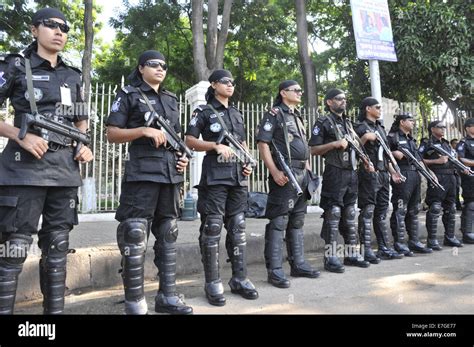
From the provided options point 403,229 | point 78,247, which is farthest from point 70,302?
point 403,229

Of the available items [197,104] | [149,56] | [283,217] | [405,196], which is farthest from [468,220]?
[149,56]

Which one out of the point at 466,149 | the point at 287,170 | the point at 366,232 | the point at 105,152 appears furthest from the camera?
the point at 105,152

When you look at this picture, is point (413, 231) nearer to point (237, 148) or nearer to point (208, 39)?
point (237, 148)

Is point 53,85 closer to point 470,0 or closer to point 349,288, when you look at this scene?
point 349,288

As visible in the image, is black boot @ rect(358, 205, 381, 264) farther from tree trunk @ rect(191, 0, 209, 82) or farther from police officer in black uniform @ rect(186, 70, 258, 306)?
tree trunk @ rect(191, 0, 209, 82)

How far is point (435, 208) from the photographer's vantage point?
6.02m

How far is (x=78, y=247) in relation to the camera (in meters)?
4.32

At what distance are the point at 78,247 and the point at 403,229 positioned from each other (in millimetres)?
4245

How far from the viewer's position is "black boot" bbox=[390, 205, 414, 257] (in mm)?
5406

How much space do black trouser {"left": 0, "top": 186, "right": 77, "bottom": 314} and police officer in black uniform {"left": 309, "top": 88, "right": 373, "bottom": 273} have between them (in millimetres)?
2907

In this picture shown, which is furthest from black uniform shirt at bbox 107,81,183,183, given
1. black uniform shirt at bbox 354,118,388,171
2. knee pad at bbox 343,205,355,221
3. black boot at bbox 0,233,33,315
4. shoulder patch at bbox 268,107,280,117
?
black uniform shirt at bbox 354,118,388,171

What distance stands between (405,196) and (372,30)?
4521 millimetres

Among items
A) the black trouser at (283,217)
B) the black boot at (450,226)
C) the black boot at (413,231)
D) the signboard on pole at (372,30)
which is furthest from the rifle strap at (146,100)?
the signboard on pole at (372,30)

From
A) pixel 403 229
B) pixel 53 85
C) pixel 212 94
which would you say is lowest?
pixel 403 229
